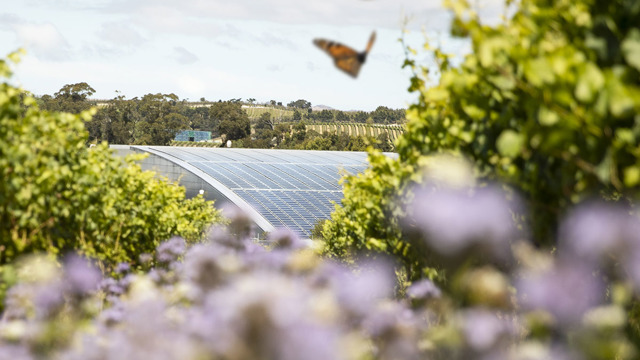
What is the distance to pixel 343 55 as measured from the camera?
13.7 feet

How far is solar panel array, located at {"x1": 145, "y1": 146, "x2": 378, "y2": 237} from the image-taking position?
2594 centimetres

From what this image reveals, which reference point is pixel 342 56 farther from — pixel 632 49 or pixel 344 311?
pixel 344 311

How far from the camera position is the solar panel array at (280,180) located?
2594 centimetres

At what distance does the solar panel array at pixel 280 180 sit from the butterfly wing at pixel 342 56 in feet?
55.8

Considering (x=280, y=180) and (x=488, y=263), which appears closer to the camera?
(x=488, y=263)

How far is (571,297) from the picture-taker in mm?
2828

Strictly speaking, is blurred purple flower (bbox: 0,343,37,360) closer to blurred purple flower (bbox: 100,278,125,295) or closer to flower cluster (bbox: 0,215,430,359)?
flower cluster (bbox: 0,215,430,359)

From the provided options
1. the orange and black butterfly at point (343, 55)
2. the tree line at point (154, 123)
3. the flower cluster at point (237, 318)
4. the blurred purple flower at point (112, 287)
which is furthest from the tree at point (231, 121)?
the orange and black butterfly at point (343, 55)

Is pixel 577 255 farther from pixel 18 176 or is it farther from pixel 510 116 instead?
pixel 18 176

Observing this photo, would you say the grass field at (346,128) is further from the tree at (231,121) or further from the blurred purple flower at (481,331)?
the blurred purple flower at (481,331)

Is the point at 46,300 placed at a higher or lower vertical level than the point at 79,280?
higher

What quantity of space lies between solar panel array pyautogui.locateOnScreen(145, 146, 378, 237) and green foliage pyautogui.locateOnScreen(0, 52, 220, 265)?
1372 centimetres

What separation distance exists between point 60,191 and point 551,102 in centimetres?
467

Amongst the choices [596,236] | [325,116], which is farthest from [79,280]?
[325,116]
